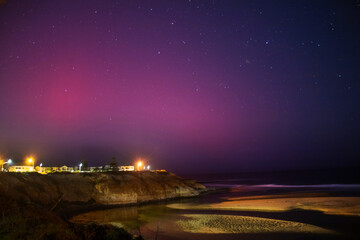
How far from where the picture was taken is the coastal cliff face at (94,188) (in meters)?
35.6

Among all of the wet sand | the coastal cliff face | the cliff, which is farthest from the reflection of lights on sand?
the coastal cliff face

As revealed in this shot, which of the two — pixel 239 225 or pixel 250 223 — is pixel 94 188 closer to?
pixel 239 225

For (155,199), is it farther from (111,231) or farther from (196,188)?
(111,231)

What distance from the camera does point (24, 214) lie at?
42.3ft

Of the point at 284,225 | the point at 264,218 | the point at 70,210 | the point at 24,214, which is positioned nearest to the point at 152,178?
the point at 70,210

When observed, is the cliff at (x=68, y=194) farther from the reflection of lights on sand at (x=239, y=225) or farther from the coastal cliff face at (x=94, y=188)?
the reflection of lights on sand at (x=239, y=225)

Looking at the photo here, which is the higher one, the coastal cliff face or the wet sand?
the coastal cliff face

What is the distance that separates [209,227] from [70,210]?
2266 cm

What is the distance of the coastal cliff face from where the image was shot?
35.6 meters

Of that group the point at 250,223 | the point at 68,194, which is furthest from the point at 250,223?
the point at 68,194

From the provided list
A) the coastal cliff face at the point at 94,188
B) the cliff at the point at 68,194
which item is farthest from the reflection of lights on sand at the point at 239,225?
the coastal cliff face at the point at 94,188

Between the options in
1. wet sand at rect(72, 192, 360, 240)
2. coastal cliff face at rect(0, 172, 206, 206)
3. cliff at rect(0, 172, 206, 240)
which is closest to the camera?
cliff at rect(0, 172, 206, 240)

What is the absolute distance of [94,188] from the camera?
45.7 metres

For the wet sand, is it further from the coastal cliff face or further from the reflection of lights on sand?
the coastal cliff face
